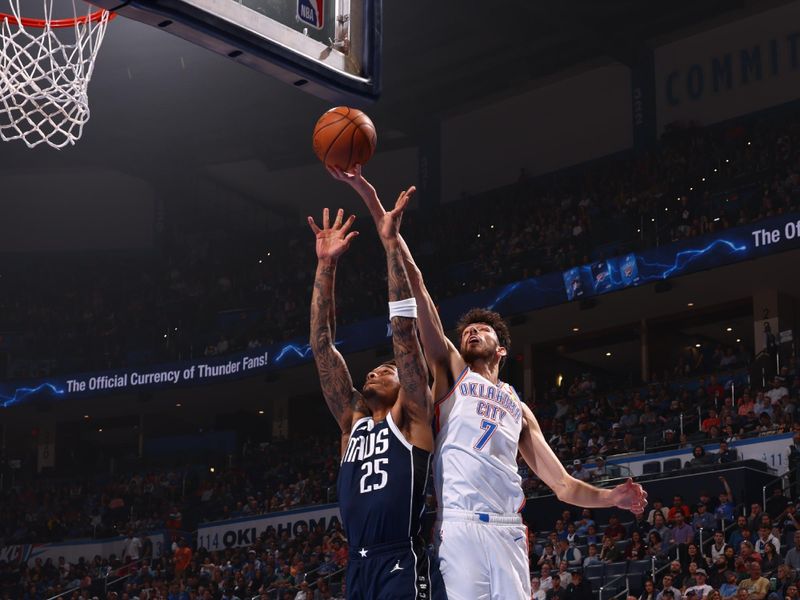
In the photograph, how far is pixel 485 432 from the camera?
4.70 m

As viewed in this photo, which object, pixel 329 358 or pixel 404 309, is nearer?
pixel 404 309

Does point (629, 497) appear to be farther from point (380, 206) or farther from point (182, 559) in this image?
point (182, 559)

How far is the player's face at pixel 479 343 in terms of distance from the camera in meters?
4.94

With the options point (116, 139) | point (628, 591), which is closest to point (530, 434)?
point (628, 591)

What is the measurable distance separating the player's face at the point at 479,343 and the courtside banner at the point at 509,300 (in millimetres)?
13590

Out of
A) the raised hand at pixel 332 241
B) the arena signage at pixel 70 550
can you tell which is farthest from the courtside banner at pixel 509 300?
the raised hand at pixel 332 241

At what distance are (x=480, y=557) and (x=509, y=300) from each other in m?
16.5

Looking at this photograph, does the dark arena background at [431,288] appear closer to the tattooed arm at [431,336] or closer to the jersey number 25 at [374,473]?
the tattooed arm at [431,336]

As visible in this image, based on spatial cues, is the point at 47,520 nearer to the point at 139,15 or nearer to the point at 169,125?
the point at 169,125

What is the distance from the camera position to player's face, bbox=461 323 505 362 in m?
4.94

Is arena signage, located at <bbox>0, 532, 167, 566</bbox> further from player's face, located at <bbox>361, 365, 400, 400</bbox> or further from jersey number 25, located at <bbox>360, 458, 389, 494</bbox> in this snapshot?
jersey number 25, located at <bbox>360, 458, 389, 494</bbox>

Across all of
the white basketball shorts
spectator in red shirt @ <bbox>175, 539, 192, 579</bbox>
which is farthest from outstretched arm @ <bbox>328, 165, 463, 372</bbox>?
spectator in red shirt @ <bbox>175, 539, 192, 579</bbox>

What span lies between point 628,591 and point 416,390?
26.9ft

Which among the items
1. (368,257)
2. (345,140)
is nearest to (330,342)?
(345,140)
